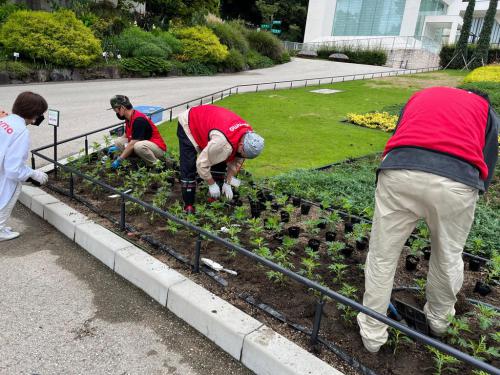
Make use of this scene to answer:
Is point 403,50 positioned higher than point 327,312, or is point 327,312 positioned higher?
point 403,50

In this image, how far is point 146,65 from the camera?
1895 centimetres

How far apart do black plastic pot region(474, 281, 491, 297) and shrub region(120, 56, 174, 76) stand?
17945 millimetres

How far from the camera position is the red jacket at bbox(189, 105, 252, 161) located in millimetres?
4059

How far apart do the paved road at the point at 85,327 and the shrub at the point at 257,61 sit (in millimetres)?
25293

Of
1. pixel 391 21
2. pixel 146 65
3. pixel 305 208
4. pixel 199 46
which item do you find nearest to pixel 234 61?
pixel 199 46

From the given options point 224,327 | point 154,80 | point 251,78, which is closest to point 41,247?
point 224,327

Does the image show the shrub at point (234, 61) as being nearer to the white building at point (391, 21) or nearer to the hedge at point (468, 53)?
the hedge at point (468, 53)

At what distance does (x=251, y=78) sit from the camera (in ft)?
73.2

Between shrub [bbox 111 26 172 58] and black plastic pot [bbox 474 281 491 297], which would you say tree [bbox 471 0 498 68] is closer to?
shrub [bbox 111 26 172 58]

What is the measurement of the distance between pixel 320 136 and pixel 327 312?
23.1ft

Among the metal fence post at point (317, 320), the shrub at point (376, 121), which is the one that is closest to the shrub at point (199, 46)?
the shrub at point (376, 121)

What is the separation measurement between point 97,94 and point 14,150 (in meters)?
10.6

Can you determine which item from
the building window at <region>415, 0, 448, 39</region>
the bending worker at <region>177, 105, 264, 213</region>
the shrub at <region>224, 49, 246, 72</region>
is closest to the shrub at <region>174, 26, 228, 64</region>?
the shrub at <region>224, 49, 246, 72</region>

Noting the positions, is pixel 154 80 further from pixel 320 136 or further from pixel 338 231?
pixel 338 231
